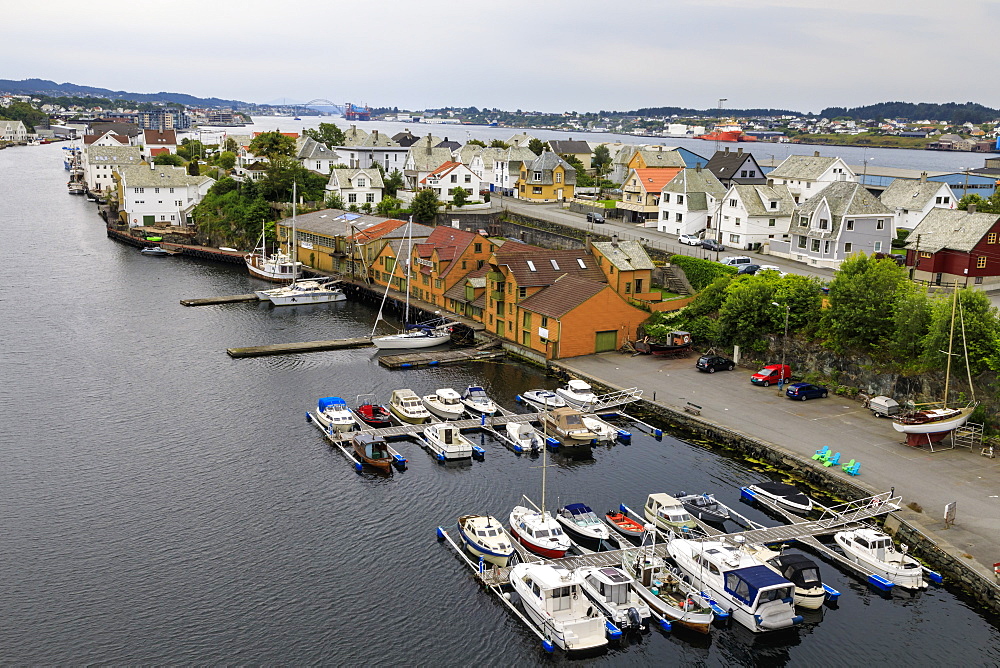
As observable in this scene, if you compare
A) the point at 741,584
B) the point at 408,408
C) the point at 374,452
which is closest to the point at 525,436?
the point at 408,408

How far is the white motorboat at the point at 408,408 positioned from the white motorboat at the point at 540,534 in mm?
14312

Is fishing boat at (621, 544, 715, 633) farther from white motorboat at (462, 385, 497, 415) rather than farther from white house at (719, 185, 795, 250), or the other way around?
white house at (719, 185, 795, 250)

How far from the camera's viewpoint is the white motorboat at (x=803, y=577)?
31.9 meters

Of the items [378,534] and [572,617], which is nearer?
[572,617]

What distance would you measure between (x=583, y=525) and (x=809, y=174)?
80.7 meters

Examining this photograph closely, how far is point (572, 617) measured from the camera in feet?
100.0

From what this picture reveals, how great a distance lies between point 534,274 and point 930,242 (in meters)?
31.0

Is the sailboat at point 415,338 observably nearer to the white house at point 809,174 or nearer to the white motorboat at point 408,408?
the white motorboat at point 408,408

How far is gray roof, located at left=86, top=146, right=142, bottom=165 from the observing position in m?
171

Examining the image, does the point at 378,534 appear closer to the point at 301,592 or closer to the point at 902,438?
the point at 301,592

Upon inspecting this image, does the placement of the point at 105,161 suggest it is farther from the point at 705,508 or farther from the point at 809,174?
the point at 705,508

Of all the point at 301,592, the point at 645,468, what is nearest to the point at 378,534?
the point at 301,592

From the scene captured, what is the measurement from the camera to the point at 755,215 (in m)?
82.0

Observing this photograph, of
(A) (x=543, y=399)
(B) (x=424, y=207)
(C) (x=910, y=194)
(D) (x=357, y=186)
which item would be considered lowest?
(A) (x=543, y=399)
